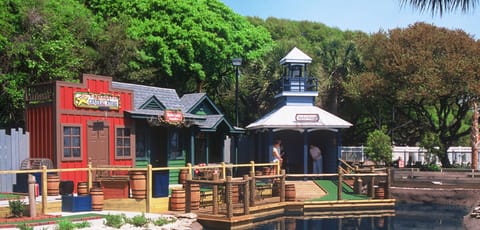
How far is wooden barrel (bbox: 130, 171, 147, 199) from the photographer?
644 inches

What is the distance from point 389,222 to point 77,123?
34.1 feet

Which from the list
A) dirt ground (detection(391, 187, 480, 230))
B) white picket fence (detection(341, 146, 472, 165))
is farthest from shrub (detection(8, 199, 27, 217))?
white picket fence (detection(341, 146, 472, 165))

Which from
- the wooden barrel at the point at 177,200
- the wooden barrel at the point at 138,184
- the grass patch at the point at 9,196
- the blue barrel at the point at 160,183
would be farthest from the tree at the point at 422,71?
the grass patch at the point at 9,196

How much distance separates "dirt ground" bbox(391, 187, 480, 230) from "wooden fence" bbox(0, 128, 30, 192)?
1462 cm

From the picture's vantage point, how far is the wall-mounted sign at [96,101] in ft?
61.5

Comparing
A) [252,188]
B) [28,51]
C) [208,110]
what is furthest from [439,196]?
[28,51]

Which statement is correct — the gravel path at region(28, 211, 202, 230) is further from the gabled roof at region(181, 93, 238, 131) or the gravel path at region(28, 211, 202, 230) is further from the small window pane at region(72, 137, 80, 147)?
the gabled roof at region(181, 93, 238, 131)

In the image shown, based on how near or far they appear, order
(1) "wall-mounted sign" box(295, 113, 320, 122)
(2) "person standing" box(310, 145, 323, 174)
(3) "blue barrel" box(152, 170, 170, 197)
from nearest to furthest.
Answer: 1. (3) "blue barrel" box(152, 170, 170, 197)
2. (1) "wall-mounted sign" box(295, 113, 320, 122)
3. (2) "person standing" box(310, 145, 323, 174)

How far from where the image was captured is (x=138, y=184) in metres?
16.4

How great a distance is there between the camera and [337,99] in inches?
1523

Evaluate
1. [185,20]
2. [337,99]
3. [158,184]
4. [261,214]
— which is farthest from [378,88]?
[158,184]

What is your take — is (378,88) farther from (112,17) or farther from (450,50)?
(112,17)

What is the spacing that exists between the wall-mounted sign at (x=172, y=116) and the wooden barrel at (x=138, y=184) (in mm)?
4422

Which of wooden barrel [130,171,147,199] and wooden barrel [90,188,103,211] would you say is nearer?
wooden barrel [90,188,103,211]
